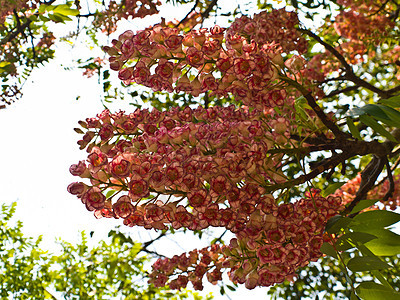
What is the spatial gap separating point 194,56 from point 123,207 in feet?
0.84

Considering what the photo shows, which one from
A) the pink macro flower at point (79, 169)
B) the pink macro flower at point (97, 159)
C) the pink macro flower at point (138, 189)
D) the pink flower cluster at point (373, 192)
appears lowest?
the pink macro flower at point (138, 189)

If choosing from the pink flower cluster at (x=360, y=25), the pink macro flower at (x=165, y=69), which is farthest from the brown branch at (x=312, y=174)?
the pink flower cluster at (x=360, y=25)

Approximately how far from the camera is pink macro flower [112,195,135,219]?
0.62 metres

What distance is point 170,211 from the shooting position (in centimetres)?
64

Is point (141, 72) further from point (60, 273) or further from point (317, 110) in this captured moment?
point (60, 273)

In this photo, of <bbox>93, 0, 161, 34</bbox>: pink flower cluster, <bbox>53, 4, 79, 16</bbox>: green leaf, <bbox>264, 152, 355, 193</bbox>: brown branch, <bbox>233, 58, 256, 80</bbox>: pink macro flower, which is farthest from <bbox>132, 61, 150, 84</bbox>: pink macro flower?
<bbox>93, 0, 161, 34</bbox>: pink flower cluster

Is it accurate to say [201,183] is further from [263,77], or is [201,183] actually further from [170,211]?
[263,77]

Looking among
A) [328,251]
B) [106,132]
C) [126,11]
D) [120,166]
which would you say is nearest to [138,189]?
[120,166]

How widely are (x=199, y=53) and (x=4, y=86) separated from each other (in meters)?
1.83

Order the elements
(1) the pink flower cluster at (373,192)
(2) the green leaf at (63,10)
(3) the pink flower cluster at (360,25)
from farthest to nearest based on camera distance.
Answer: (1) the pink flower cluster at (373,192)
(3) the pink flower cluster at (360,25)
(2) the green leaf at (63,10)

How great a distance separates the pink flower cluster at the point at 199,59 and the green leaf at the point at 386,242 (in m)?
0.29

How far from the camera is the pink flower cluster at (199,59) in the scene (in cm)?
65

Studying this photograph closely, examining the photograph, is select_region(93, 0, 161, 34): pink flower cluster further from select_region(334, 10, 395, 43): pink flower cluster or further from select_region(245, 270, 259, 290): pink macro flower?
select_region(245, 270, 259, 290): pink macro flower

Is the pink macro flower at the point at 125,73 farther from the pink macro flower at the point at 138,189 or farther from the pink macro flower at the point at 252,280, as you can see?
the pink macro flower at the point at 252,280
